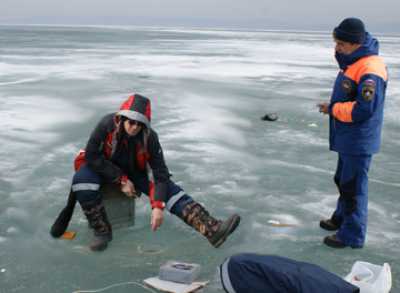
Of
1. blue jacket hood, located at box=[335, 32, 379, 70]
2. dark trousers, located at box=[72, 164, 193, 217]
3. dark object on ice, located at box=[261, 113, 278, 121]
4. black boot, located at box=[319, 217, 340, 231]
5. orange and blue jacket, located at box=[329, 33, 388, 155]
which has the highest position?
blue jacket hood, located at box=[335, 32, 379, 70]

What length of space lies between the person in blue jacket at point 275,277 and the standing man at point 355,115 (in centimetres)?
141

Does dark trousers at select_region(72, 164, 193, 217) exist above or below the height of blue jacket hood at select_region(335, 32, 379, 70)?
below

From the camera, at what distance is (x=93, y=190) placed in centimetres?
388

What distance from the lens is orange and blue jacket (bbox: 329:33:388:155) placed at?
3.59 m

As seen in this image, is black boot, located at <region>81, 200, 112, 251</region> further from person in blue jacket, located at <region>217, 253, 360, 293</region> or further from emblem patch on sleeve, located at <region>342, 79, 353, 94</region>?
emblem patch on sleeve, located at <region>342, 79, 353, 94</region>

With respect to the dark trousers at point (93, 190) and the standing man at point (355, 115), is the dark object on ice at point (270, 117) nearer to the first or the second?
the standing man at point (355, 115)

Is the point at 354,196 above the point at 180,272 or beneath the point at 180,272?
above

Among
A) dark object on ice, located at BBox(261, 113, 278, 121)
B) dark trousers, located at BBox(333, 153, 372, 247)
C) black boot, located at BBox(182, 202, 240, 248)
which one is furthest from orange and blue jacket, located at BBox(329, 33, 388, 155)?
dark object on ice, located at BBox(261, 113, 278, 121)

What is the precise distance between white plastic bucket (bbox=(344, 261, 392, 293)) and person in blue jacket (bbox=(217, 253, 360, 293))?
474mm

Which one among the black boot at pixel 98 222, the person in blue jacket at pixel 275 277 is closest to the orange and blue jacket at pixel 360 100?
the person in blue jacket at pixel 275 277

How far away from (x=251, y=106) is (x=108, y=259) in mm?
7614

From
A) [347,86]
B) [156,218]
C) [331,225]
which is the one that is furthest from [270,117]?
[156,218]

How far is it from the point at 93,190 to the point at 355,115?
2.04m

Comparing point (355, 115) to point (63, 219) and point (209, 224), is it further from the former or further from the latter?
point (63, 219)
